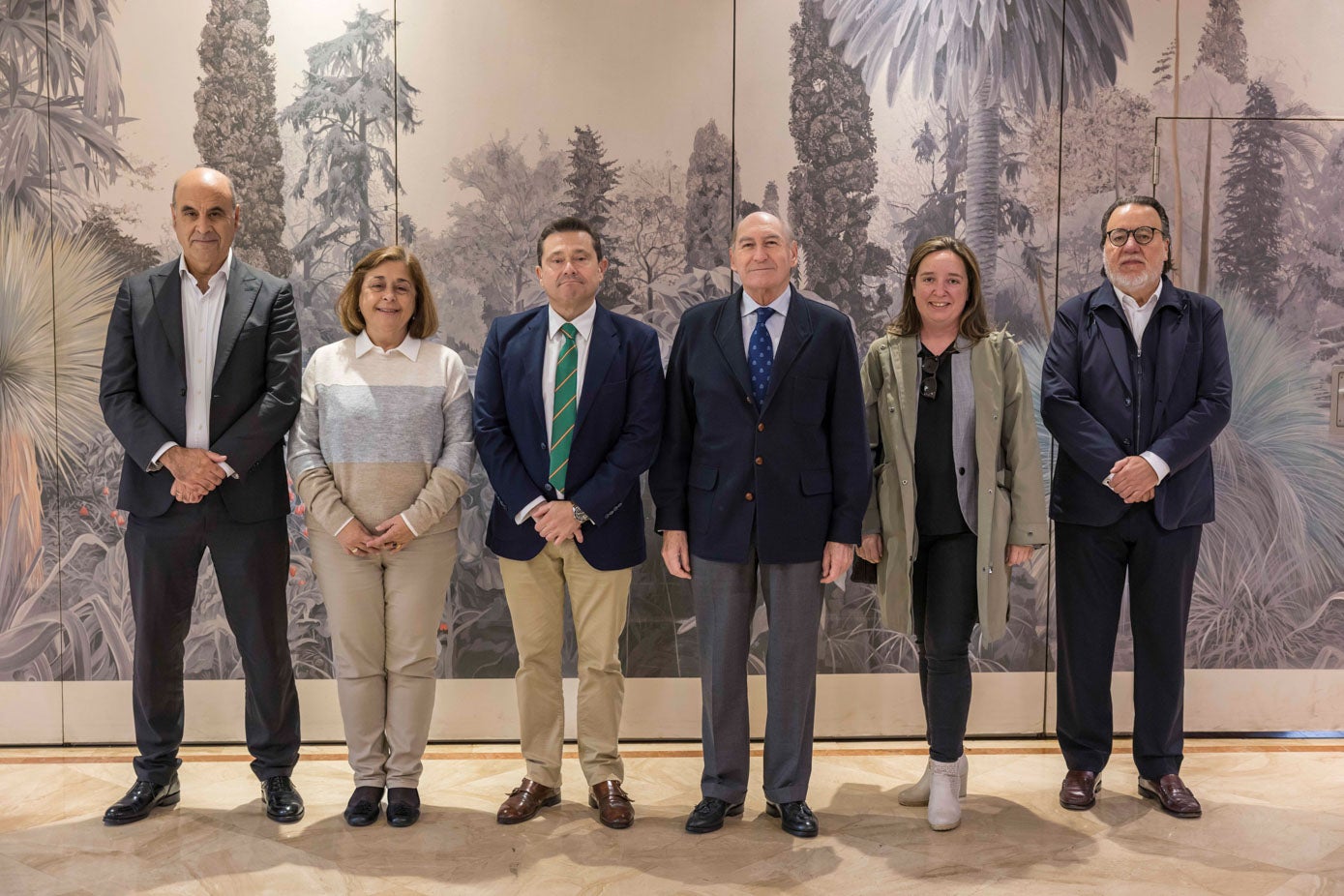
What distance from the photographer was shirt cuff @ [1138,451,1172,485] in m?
3.34

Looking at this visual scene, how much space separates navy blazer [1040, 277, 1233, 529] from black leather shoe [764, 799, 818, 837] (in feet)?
4.38

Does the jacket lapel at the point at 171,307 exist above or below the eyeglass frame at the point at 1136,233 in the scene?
below

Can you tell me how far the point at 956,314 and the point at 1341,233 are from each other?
2045mm

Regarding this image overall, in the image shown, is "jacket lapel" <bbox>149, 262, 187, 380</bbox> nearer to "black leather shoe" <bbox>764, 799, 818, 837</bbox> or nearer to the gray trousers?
the gray trousers

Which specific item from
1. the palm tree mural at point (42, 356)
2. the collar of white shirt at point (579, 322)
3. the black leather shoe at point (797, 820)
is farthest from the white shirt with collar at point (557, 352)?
the palm tree mural at point (42, 356)

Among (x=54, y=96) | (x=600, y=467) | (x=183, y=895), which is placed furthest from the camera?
(x=54, y=96)

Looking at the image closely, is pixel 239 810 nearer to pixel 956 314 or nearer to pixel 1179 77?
pixel 956 314

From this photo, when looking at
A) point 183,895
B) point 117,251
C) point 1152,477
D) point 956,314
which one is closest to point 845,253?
point 956,314

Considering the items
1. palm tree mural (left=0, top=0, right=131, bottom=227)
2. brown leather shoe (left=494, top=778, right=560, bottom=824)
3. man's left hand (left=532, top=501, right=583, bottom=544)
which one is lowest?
brown leather shoe (left=494, top=778, right=560, bottom=824)

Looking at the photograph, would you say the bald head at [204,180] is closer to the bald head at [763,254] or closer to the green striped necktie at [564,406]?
the green striped necktie at [564,406]

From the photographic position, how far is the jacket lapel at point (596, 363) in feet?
10.7

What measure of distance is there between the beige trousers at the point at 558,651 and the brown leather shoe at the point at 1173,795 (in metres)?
1.84

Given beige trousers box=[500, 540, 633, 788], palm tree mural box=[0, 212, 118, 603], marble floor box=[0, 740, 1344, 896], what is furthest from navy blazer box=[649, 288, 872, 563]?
palm tree mural box=[0, 212, 118, 603]

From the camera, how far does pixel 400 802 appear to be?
3316 mm
